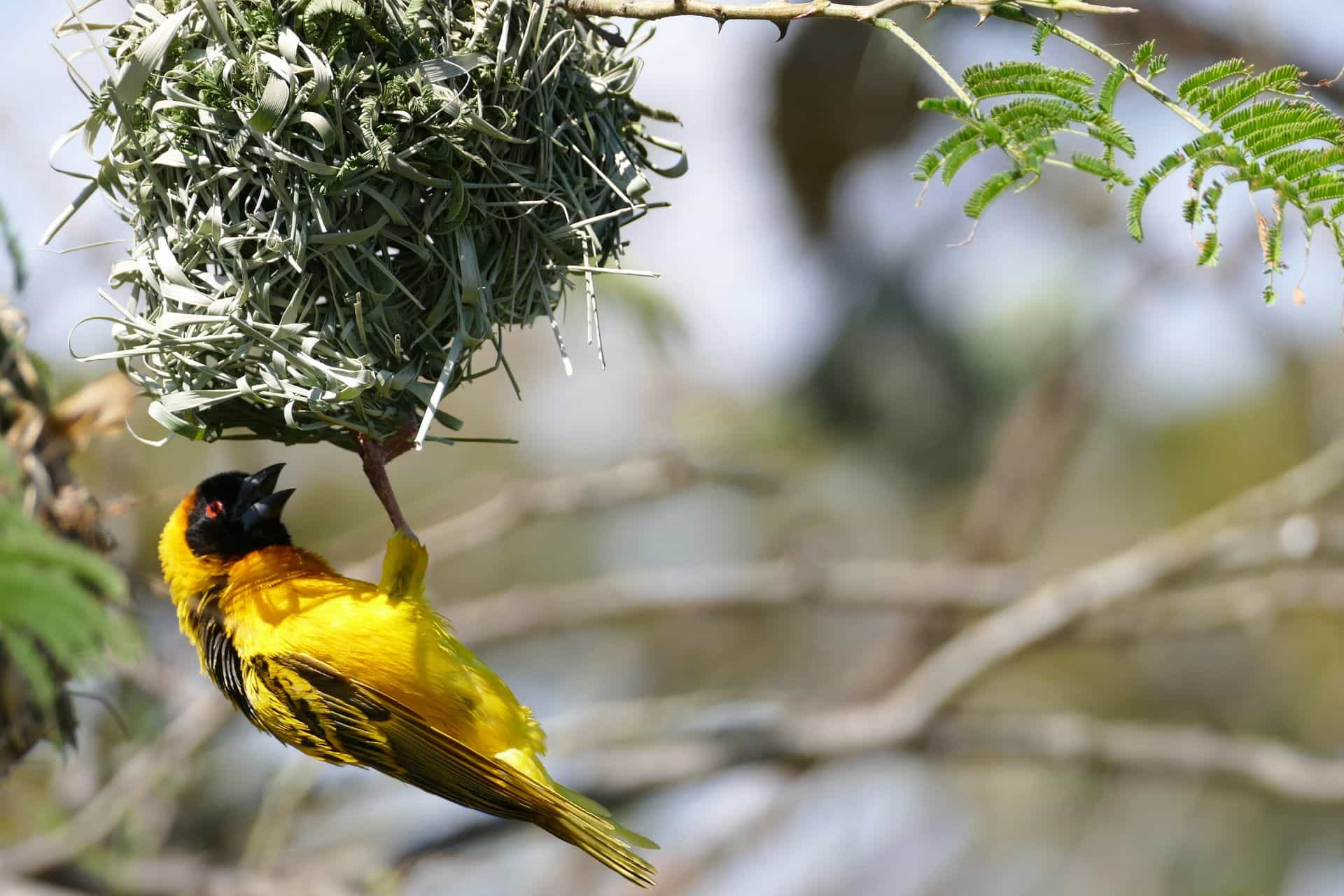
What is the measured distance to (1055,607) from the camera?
18.3ft

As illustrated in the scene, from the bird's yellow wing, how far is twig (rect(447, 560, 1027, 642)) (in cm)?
293

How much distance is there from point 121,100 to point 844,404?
6.48m

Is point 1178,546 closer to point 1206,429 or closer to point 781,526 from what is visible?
point 781,526

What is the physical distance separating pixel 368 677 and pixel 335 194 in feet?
3.57

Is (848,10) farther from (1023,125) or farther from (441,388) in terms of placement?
(441,388)

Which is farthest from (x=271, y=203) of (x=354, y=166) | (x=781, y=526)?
(x=781, y=526)

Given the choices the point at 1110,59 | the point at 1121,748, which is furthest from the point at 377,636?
the point at 1121,748

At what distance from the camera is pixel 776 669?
35.0ft

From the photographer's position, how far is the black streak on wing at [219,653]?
2.57 meters

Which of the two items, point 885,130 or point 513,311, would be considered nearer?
point 513,311

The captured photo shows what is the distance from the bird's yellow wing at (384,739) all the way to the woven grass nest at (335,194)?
617 mm

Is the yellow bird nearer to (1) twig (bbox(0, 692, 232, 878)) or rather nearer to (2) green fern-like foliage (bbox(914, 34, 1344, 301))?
(2) green fern-like foliage (bbox(914, 34, 1344, 301))

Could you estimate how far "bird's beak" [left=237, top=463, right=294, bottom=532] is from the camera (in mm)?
2600

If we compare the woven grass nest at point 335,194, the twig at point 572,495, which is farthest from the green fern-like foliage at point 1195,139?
the twig at point 572,495
